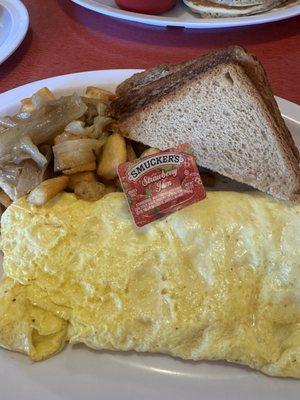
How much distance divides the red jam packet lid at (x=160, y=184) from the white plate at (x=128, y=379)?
1.44 feet

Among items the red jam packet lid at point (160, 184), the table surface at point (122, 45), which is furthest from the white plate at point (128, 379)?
the table surface at point (122, 45)

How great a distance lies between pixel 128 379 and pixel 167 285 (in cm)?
32

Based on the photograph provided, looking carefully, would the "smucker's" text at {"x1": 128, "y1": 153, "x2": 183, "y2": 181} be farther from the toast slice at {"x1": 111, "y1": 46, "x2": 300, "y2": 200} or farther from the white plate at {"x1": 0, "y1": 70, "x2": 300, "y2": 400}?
the white plate at {"x1": 0, "y1": 70, "x2": 300, "y2": 400}

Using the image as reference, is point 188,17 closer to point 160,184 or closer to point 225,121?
point 225,121

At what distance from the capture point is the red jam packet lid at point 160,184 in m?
1.50

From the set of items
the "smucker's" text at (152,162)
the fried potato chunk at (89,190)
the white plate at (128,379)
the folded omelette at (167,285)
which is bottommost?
the white plate at (128,379)

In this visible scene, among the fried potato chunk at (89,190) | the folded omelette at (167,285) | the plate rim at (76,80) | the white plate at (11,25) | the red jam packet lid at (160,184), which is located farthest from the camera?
the white plate at (11,25)

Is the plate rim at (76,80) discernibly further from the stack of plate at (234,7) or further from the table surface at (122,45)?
the stack of plate at (234,7)

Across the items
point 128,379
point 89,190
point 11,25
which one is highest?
point 11,25

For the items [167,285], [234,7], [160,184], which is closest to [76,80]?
[160,184]

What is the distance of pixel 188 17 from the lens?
2.62 meters

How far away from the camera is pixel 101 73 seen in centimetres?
214

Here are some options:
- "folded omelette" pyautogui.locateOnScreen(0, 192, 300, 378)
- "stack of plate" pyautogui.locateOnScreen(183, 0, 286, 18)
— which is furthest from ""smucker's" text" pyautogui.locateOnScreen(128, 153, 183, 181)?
"stack of plate" pyautogui.locateOnScreen(183, 0, 286, 18)

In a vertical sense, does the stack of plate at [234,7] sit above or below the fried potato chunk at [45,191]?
below
